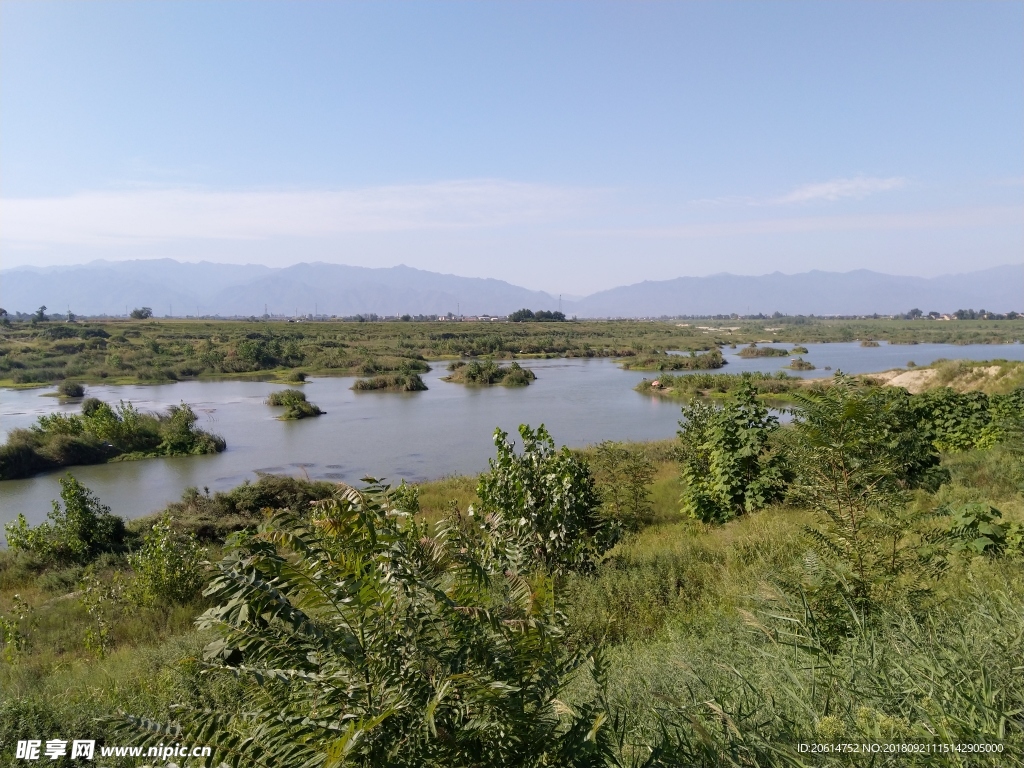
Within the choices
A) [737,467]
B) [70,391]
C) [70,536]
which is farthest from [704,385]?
[70,391]

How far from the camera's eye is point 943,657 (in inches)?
100

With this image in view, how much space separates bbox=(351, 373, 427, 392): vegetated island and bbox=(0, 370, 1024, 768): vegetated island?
121 feet

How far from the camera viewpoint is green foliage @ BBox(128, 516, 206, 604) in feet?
29.5

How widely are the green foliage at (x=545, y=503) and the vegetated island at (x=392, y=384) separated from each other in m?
37.7

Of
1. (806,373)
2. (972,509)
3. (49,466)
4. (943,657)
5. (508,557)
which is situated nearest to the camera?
(943,657)

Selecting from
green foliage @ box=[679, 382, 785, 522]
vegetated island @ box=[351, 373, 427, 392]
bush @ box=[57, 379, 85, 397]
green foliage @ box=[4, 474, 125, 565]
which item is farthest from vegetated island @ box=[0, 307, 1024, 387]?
green foliage @ box=[679, 382, 785, 522]

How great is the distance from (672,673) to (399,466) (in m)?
21.1

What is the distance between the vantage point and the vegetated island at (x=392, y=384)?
46.2m

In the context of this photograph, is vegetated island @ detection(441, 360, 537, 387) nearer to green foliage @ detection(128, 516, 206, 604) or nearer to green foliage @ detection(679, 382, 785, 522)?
green foliage @ detection(679, 382, 785, 522)

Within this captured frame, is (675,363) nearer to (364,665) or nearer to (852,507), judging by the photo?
(852,507)

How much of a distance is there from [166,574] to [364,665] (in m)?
8.76

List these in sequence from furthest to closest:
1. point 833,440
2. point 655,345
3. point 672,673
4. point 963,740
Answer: point 655,345 → point 833,440 → point 672,673 → point 963,740

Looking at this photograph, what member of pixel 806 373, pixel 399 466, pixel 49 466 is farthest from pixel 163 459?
pixel 806 373

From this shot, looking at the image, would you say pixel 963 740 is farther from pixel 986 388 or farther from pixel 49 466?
pixel 986 388
